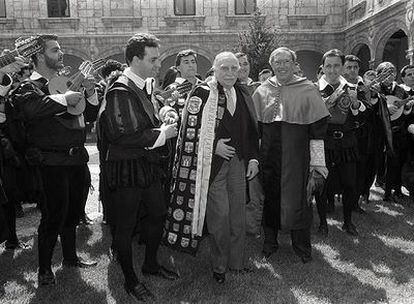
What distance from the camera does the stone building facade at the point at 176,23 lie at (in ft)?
66.1

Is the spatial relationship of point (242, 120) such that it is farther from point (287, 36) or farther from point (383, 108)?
point (287, 36)

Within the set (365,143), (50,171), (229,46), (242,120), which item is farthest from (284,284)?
(229,46)

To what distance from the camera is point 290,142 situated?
Result: 14.7 feet

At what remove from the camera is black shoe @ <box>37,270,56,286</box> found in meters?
3.99

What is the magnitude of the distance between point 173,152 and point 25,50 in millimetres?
1831

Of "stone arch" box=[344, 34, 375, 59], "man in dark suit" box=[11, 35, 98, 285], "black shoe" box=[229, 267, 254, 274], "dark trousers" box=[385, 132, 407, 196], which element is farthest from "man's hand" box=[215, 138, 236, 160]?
"stone arch" box=[344, 34, 375, 59]

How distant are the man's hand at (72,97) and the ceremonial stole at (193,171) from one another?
3.10ft

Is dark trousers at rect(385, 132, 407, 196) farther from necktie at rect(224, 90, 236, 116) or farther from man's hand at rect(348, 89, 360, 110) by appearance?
necktie at rect(224, 90, 236, 116)

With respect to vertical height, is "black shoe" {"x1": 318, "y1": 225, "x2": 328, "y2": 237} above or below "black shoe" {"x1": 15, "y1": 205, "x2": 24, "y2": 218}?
above

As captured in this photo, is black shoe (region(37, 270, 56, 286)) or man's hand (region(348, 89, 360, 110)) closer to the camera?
black shoe (region(37, 270, 56, 286))

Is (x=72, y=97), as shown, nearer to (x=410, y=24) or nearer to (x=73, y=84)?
(x=73, y=84)

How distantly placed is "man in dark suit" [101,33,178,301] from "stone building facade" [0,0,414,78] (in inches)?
681

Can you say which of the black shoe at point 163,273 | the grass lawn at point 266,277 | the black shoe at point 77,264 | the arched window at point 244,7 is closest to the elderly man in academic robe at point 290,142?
the grass lawn at point 266,277

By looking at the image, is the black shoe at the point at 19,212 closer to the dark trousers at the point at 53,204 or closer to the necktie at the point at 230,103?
the dark trousers at the point at 53,204
